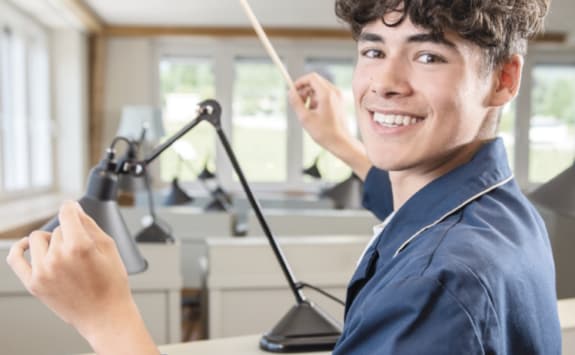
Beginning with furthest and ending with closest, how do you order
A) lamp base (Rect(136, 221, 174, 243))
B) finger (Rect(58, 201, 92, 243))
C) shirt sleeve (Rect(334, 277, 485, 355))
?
lamp base (Rect(136, 221, 174, 243)), finger (Rect(58, 201, 92, 243)), shirt sleeve (Rect(334, 277, 485, 355))

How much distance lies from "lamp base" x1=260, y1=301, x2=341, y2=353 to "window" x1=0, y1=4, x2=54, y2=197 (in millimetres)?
4647

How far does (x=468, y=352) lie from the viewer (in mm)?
638

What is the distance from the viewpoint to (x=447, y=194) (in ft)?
2.67

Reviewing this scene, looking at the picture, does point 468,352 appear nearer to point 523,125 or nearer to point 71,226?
point 71,226

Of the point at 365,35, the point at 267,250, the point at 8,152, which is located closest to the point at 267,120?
the point at 8,152

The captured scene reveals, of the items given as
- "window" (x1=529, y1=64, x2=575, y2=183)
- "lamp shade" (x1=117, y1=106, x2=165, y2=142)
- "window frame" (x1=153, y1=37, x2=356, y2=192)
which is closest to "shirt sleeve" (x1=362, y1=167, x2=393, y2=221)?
"lamp shade" (x1=117, y1=106, x2=165, y2=142)

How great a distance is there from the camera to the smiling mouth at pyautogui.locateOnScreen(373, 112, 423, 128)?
842 millimetres

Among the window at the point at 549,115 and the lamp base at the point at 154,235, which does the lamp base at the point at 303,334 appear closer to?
the lamp base at the point at 154,235

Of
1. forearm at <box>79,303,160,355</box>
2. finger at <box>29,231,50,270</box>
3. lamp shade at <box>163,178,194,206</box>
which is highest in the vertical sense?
finger at <box>29,231,50,270</box>

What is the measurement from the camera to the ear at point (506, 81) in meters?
0.88

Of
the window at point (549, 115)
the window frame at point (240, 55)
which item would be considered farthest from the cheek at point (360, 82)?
the window at point (549, 115)

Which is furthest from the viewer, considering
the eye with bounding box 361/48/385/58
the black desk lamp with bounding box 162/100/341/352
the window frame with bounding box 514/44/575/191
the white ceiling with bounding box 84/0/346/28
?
the window frame with bounding box 514/44/575/191

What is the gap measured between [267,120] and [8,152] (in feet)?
11.0

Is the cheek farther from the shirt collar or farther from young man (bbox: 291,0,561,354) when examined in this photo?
the shirt collar
